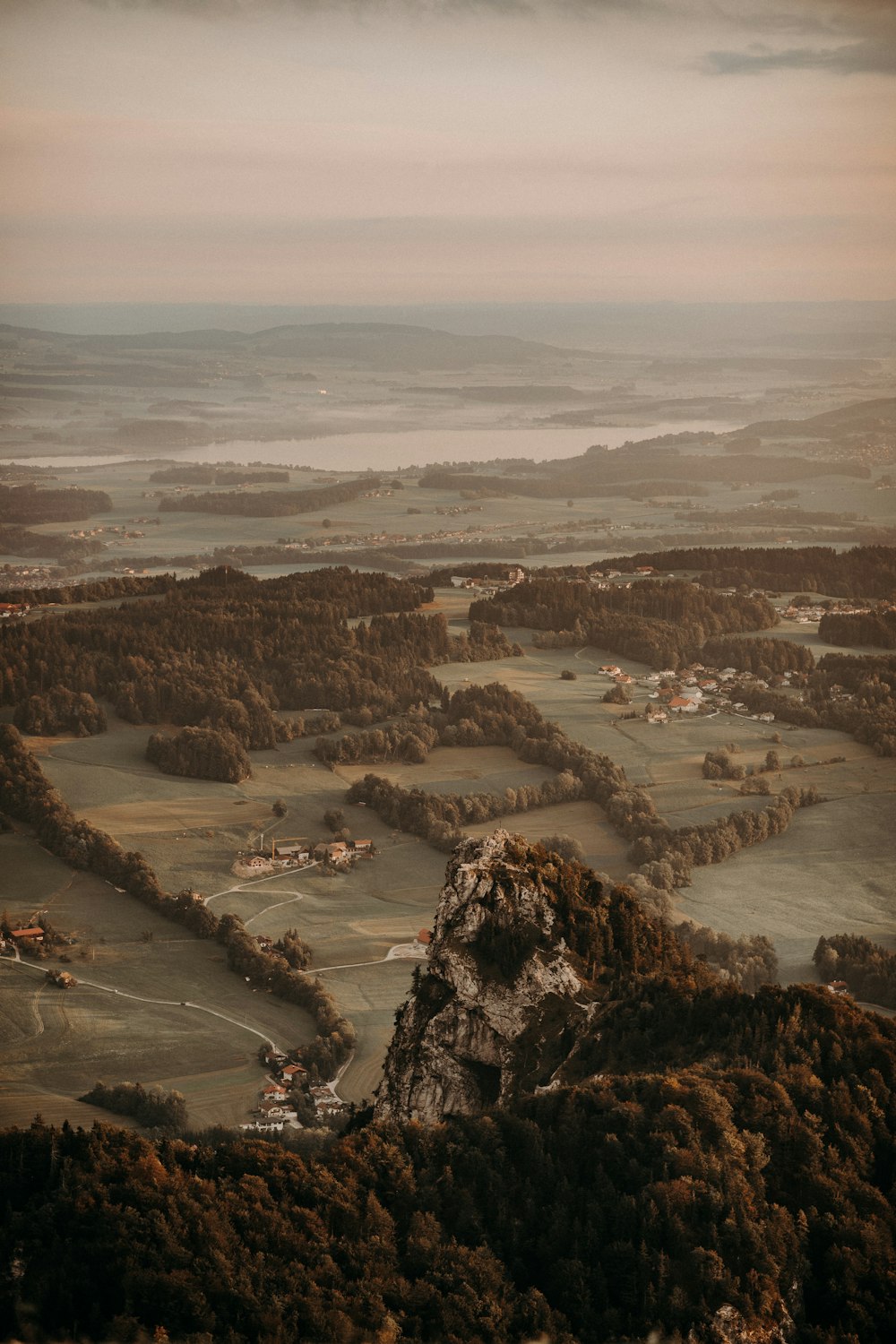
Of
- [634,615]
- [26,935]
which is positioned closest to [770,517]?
[634,615]

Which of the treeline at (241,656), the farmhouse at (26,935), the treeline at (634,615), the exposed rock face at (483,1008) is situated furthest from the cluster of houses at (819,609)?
the exposed rock face at (483,1008)

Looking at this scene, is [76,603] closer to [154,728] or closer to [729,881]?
[154,728]

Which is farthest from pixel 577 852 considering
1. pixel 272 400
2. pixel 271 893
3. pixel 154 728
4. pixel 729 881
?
pixel 272 400

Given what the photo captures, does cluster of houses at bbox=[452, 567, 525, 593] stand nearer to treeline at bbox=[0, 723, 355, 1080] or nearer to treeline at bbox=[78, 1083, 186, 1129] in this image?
treeline at bbox=[0, 723, 355, 1080]

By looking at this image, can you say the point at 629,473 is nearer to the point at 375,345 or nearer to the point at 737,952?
the point at 375,345

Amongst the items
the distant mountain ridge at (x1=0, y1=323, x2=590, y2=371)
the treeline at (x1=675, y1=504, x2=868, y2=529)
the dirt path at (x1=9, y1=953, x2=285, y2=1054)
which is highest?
the distant mountain ridge at (x1=0, y1=323, x2=590, y2=371)

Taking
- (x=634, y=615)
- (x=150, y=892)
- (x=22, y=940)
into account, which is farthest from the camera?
(x=634, y=615)

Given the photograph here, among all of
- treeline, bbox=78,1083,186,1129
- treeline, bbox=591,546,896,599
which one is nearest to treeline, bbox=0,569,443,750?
treeline, bbox=591,546,896,599
